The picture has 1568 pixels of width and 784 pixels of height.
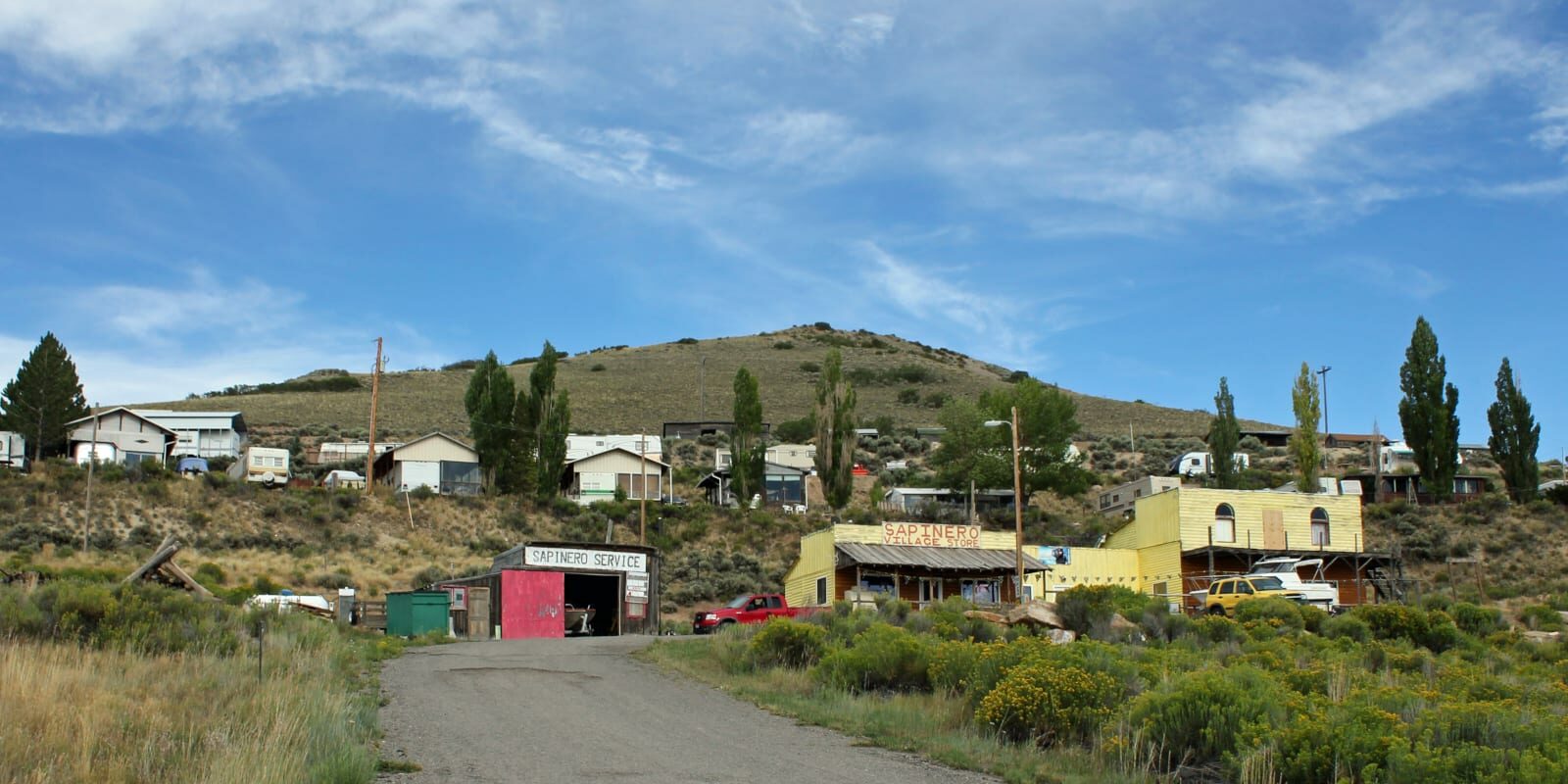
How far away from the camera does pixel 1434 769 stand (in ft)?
34.0

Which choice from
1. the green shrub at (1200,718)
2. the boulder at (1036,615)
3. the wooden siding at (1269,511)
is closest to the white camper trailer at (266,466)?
the wooden siding at (1269,511)

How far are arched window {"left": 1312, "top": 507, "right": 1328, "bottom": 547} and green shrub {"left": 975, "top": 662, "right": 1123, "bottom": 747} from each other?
38127mm

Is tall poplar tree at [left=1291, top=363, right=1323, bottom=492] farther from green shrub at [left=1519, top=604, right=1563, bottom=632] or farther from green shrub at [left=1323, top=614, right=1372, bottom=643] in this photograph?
green shrub at [left=1323, top=614, right=1372, bottom=643]

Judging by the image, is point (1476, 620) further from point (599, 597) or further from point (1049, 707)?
point (599, 597)

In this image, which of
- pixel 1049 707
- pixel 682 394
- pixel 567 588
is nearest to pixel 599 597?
pixel 567 588

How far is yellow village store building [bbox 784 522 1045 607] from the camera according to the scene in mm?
44500

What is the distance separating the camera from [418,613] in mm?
33500

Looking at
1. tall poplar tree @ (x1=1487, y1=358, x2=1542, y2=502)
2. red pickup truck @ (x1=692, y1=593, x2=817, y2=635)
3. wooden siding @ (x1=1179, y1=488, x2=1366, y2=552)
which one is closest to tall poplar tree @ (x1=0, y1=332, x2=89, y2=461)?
red pickup truck @ (x1=692, y1=593, x2=817, y2=635)

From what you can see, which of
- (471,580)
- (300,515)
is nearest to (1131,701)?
(471,580)

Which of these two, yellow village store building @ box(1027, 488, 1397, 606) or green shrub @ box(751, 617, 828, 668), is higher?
yellow village store building @ box(1027, 488, 1397, 606)

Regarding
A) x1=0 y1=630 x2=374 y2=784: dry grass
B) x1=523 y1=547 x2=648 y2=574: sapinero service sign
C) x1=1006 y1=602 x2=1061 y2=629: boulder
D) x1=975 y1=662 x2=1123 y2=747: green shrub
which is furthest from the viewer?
x1=523 y1=547 x2=648 y2=574: sapinero service sign

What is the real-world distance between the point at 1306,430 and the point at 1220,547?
75.5 ft

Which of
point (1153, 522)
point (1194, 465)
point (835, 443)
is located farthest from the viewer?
point (1194, 465)

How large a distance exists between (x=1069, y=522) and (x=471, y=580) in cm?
3658
